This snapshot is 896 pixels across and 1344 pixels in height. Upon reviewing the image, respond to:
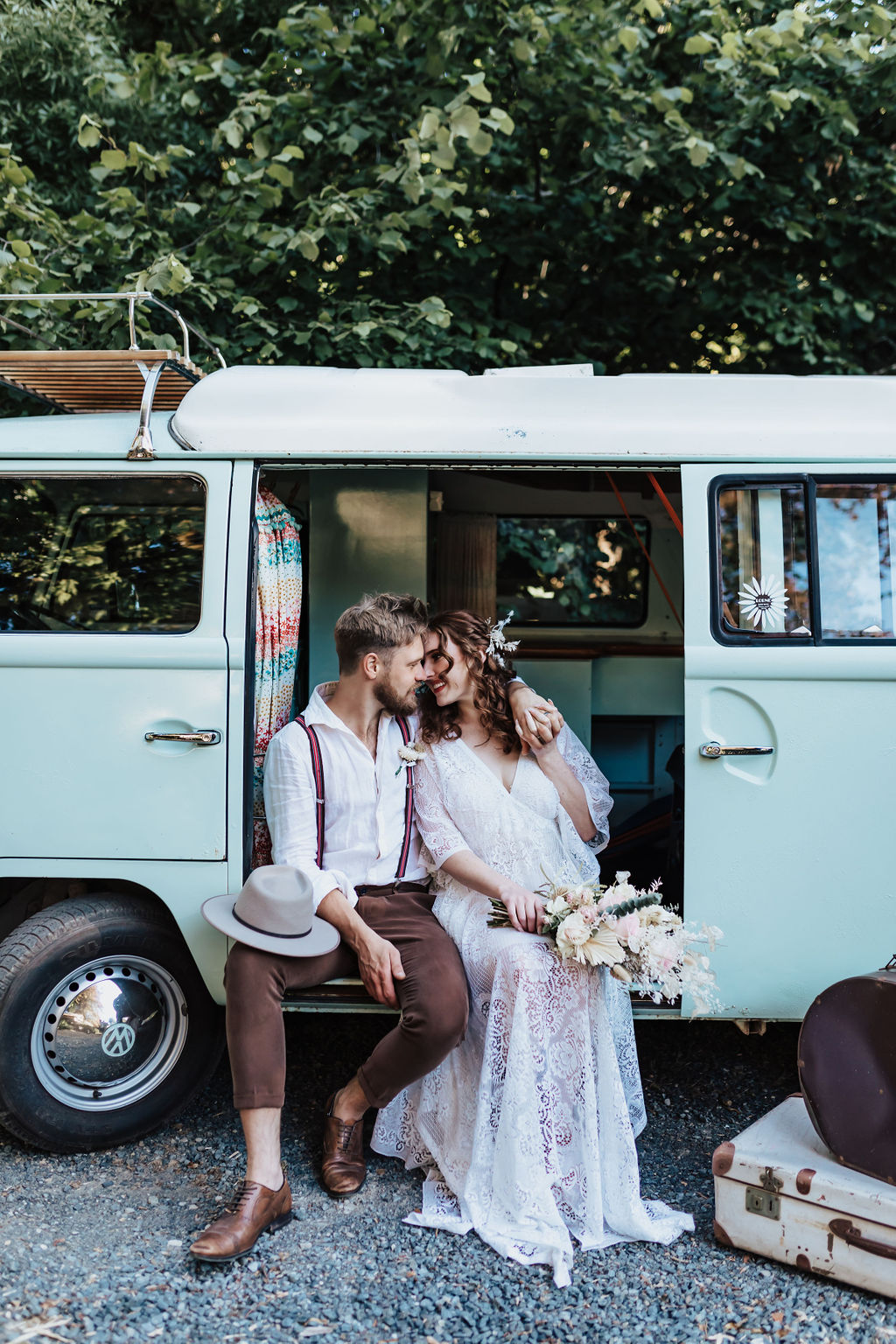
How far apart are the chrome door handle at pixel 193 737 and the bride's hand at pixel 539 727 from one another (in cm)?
102

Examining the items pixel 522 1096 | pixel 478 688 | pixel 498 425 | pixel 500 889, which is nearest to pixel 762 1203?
pixel 522 1096

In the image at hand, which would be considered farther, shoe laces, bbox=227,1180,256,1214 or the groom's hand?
the groom's hand

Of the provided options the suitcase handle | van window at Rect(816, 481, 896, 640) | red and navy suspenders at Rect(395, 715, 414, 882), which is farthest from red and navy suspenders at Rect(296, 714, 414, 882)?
the suitcase handle

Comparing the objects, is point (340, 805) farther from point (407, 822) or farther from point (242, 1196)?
point (242, 1196)

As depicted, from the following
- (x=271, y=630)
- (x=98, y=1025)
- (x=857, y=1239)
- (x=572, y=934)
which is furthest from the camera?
(x=271, y=630)

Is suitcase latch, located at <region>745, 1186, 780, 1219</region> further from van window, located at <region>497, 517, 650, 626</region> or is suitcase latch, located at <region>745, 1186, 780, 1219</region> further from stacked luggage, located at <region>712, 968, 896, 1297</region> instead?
van window, located at <region>497, 517, 650, 626</region>

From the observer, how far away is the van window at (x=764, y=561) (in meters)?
3.41

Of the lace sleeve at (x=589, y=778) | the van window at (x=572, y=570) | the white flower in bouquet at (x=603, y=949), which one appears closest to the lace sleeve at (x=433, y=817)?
the lace sleeve at (x=589, y=778)

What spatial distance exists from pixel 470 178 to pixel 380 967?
4965 mm

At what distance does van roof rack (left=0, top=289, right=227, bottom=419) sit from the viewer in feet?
11.5

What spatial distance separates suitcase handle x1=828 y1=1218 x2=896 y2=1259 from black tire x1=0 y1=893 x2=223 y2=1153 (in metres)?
2.02

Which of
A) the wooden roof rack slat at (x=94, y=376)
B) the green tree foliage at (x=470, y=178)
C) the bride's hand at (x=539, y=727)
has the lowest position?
the bride's hand at (x=539, y=727)

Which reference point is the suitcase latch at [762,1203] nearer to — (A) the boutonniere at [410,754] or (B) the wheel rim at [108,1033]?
(A) the boutonniere at [410,754]

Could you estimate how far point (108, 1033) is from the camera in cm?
339
